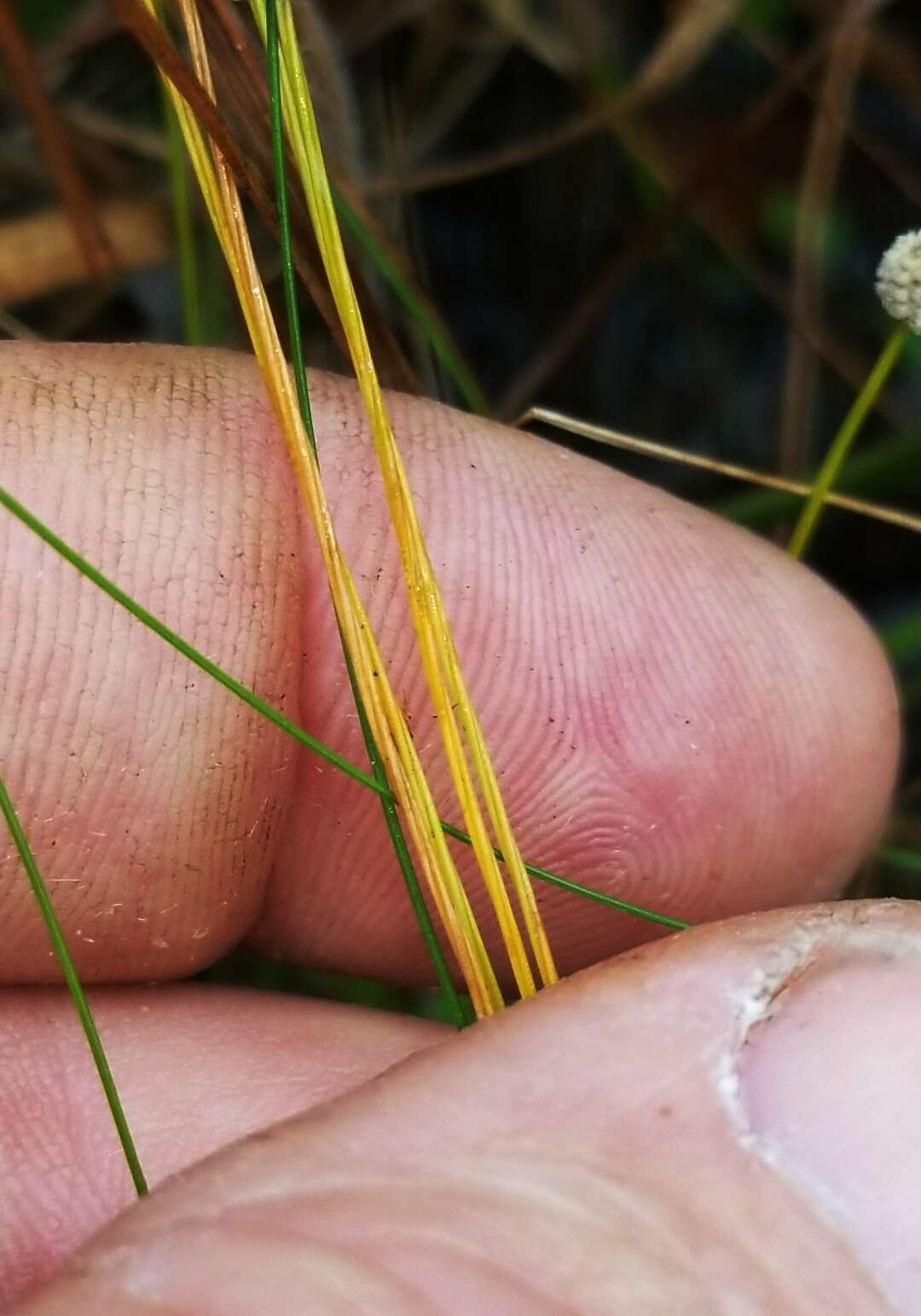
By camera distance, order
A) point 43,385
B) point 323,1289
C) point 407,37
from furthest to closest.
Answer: point 407,37 < point 43,385 < point 323,1289

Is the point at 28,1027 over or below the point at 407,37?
below

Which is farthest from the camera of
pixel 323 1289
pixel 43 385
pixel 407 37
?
pixel 407 37

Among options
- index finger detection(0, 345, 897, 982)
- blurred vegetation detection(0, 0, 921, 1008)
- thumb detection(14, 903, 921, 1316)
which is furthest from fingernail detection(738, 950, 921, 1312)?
blurred vegetation detection(0, 0, 921, 1008)

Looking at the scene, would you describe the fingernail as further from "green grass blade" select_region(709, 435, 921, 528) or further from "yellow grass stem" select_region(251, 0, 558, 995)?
"green grass blade" select_region(709, 435, 921, 528)

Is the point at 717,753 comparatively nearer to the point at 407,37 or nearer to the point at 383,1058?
the point at 383,1058

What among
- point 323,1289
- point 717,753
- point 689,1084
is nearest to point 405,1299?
point 323,1289

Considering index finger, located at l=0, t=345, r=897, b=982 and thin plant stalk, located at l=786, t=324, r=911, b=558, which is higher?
thin plant stalk, located at l=786, t=324, r=911, b=558

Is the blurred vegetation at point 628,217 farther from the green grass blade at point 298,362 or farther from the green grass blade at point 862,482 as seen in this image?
the green grass blade at point 298,362
